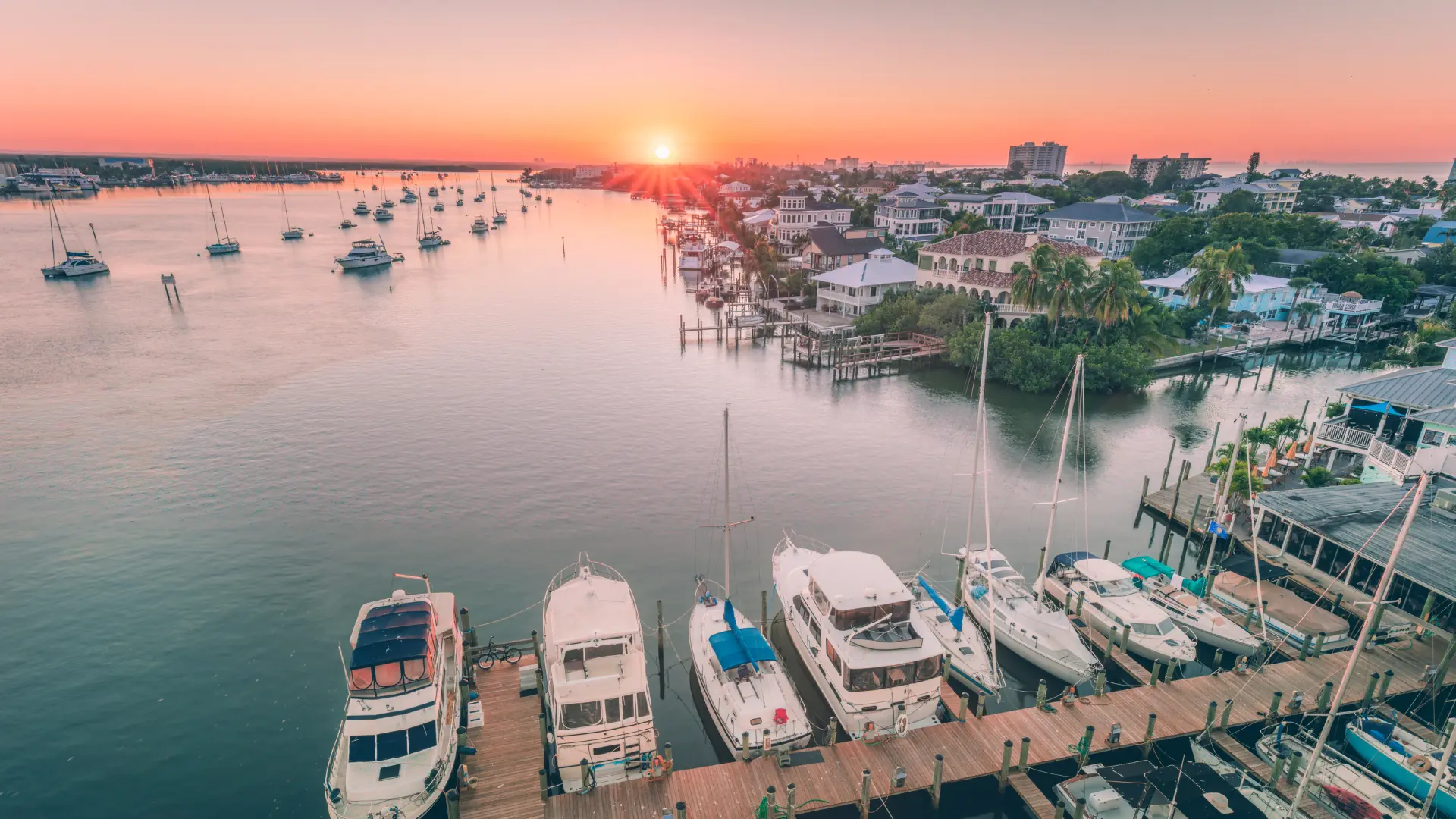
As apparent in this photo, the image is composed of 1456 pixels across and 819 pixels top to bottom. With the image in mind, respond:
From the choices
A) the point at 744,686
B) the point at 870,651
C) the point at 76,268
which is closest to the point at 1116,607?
the point at 870,651

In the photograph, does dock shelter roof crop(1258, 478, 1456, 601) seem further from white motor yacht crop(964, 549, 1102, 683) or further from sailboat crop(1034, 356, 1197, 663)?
white motor yacht crop(964, 549, 1102, 683)

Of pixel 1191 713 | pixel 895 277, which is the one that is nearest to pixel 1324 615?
pixel 1191 713

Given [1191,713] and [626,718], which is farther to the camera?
[1191,713]

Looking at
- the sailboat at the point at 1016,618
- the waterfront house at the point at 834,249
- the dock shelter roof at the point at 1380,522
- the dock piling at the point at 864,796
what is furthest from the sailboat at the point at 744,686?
the waterfront house at the point at 834,249

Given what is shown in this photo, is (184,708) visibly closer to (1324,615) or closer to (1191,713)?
(1191,713)

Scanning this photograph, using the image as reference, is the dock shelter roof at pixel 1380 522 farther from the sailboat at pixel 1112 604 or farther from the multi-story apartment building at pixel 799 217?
the multi-story apartment building at pixel 799 217
